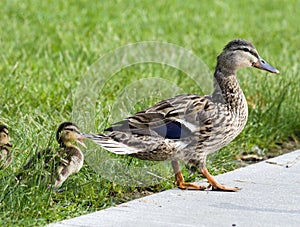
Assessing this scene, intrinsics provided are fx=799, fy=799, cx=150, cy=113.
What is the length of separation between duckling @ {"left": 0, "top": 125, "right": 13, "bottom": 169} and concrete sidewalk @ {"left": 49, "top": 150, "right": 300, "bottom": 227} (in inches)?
33.8

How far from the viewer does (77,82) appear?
30.0 ft

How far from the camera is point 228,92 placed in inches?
260

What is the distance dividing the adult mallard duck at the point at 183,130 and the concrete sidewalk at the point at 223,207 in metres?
0.24

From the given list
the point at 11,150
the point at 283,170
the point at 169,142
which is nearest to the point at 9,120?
the point at 11,150

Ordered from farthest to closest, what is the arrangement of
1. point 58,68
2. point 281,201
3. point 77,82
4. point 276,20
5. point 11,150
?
point 276,20, point 58,68, point 77,82, point 11,150, point 281,201

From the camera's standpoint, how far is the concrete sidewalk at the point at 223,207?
5.12m

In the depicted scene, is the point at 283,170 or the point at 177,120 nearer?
the point at 177,120

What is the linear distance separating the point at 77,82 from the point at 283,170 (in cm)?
319

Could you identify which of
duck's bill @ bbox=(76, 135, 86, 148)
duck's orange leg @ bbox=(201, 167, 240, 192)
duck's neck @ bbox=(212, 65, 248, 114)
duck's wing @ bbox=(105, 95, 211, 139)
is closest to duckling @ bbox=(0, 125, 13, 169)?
duck's bill @ bbox=(76, 135, 86, 148)

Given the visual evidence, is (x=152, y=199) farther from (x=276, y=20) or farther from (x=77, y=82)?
(x=276, y=20)

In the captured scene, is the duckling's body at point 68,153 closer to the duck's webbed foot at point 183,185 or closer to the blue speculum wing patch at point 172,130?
the blue speculum wing patch at point 172,130

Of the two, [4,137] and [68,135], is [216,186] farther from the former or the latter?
[4,137]

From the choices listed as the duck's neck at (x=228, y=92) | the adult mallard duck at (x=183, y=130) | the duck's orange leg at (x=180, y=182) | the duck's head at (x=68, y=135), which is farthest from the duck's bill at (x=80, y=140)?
the duck's neck at (x=228, y=92)

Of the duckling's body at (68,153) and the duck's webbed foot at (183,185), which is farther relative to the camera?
the duck's webbed foot at (183,185)
